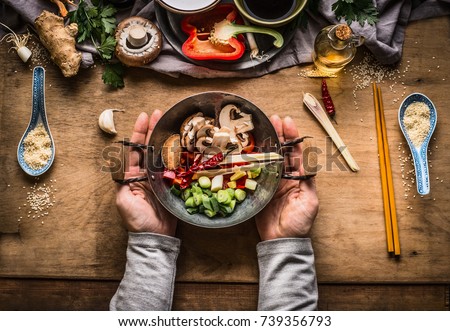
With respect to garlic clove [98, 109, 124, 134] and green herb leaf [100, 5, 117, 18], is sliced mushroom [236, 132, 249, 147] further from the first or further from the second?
green herb leaf [100, 5, 117, 18]

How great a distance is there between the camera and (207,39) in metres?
1.95

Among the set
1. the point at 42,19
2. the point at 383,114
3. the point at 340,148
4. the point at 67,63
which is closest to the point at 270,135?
the point at 340,148

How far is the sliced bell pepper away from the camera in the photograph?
191cm

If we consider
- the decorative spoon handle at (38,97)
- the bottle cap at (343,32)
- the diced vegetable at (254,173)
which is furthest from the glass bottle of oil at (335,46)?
the decorative spoon handle at (38,97)

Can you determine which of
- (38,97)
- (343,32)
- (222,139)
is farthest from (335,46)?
(38,97)

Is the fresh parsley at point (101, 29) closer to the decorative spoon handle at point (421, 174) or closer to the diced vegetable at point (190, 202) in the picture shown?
the diced vegetable at point (190, 202)

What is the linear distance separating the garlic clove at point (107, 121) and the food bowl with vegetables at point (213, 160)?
0.24m

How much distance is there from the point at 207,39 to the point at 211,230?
76cm

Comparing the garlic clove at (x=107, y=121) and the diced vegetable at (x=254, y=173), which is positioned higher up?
the garlic clove at (x=107, y=121)

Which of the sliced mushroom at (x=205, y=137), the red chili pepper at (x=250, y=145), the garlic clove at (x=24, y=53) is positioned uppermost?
the garlic clove at (x=24, y=53)

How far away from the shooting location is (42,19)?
74.3 inches

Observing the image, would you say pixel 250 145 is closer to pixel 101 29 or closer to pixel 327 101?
pixel 327 101

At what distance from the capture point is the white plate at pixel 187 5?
1.86 m

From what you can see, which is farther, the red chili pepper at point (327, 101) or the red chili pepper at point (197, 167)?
the red chili pepper at point (327, 101)
